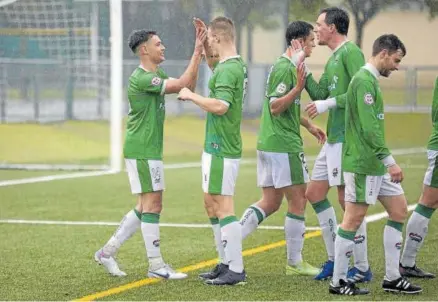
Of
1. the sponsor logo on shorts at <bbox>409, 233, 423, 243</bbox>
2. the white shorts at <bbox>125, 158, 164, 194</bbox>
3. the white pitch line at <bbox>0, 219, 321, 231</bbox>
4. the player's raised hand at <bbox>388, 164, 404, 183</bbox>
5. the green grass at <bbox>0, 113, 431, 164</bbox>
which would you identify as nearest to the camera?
the player's raised hand at <bbox>388, 164, 404, 183</bbox>

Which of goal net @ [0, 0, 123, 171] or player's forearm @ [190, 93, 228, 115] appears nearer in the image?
player's forearm @ [190, 93, 228, 115]

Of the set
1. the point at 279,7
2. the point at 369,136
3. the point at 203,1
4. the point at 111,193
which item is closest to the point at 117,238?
the point at 369,136

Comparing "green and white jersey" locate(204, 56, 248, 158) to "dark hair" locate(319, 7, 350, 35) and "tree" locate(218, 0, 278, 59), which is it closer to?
"dark hair" locate(319, 7, 350, 35)

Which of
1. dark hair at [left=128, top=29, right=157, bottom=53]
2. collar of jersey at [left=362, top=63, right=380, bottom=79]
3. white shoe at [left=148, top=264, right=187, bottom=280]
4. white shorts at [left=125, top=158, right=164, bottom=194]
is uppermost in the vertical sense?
dark hair at [left=128, top=29, right=157, bottom=53]

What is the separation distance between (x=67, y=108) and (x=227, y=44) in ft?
35.5

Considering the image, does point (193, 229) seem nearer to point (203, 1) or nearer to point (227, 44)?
point (227, 44)

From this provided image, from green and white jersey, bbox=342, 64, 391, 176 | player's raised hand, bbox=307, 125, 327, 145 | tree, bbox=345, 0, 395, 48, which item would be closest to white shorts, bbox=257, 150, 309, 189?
player's raised hand, bbox=307, 125, 327, 145

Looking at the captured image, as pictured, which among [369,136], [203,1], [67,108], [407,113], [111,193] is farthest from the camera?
[407,113]

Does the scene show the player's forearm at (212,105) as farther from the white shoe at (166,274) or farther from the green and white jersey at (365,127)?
the white shoe at (166,274)

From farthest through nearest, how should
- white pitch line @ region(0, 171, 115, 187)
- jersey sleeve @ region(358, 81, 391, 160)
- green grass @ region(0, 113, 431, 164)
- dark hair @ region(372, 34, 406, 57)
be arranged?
1. green grass @ region(0, 113, 431, 164)
2. white pitch line @ region(0, 171, 115, 187)
3. dark hair @ region(372, 34, 406, 57)
4. jersey sleeve @ region(358, 81, 391, 160)

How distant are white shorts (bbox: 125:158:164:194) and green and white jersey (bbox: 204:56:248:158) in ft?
1.77

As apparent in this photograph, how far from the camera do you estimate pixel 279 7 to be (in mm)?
19484

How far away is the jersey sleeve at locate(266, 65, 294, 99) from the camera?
10.2 m

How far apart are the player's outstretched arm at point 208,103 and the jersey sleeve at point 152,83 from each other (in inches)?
16.3
